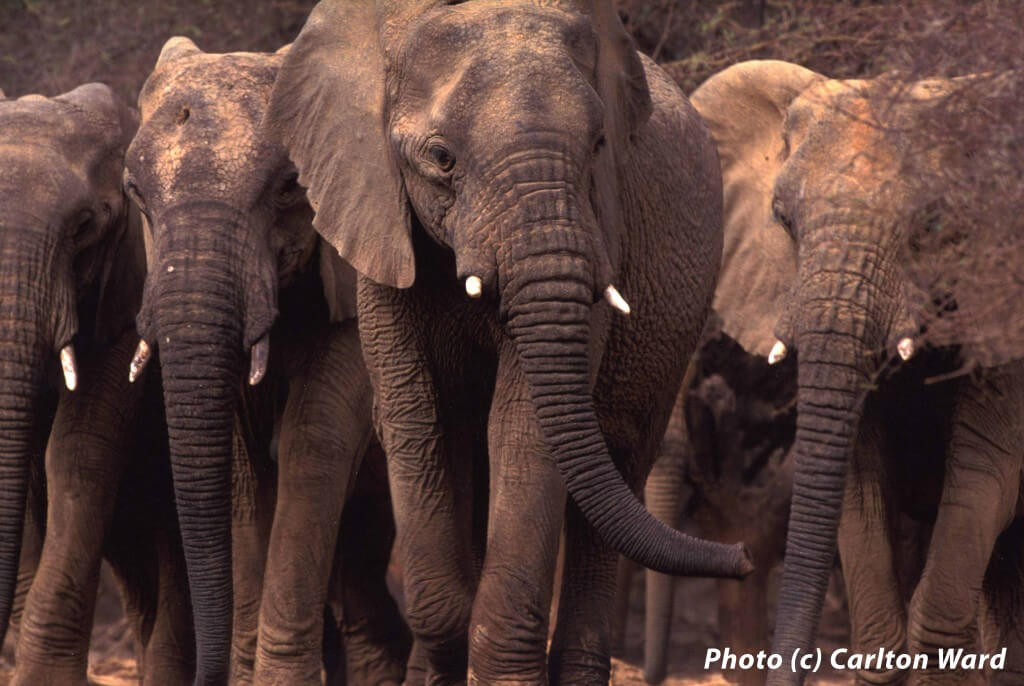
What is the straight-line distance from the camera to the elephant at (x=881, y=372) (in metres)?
6.66

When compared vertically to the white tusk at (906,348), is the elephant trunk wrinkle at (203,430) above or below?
below

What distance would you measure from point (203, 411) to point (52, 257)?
87cm

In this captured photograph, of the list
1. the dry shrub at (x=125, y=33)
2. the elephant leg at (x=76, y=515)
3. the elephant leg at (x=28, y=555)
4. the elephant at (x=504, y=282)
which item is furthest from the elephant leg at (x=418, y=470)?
the dry shrub at (x=125, y=33)

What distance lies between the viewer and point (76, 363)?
7.47m

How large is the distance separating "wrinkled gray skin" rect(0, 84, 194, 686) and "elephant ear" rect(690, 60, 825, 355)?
191 centimetres

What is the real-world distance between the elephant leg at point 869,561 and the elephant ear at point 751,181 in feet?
1.79

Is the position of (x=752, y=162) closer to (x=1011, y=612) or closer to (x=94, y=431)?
(x=1011, y=612)

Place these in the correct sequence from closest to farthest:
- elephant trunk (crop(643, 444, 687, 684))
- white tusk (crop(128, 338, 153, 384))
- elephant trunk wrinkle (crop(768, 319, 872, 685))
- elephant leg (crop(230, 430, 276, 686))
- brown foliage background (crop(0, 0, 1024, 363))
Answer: brown foliage background (crop(0, 0, 1024, 363)) → elephant trunk wrinkle (crop(768, 319, 872, 685)) → white tusk (crop(128, 338, 153, 384)) → elephant leg (crop(230, 430, 276, 686)) → elephant trunk (crop(643, 444, 687, 684))

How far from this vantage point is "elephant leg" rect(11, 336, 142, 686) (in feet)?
24.3

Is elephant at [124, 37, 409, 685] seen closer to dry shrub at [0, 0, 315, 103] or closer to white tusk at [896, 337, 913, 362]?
white tusk at [896, 337, 913, 362]

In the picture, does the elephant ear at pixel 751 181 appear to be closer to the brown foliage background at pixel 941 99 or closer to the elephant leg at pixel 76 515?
the brown foliage background at pixel 941 99

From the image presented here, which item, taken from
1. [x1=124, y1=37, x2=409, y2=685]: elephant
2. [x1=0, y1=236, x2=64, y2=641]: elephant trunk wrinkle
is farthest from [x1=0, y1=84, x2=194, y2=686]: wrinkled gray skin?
[x1=124, y1=37, x2=409, y2=685]: elephant

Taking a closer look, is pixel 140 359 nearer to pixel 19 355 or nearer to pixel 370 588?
pixel 19 355

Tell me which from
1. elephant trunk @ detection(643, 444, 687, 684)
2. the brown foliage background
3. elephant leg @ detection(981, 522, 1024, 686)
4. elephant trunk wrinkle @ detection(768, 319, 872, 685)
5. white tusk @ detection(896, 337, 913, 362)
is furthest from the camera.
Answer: elephant trunk @ detection(643, 444, 687, 684)
